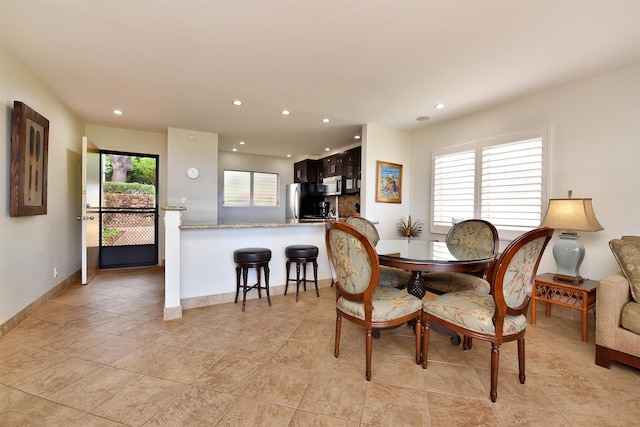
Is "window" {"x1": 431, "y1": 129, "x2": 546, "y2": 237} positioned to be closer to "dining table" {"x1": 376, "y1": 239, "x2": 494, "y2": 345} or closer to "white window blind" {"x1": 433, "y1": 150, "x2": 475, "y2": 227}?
"white window blind" {"x1": 433, "y1": 150, "x2": 475, "y2": 227}

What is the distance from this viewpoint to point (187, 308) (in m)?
3.01

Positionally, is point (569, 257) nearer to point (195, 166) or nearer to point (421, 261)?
point (421, 261)

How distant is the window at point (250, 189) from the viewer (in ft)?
22.0

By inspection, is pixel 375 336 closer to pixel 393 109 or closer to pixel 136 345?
pixel 136 345

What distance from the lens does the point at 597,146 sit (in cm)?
267

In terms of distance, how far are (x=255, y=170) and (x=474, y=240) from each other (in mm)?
5553

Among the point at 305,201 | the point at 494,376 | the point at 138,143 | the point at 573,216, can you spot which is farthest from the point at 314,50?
the point at 305,201

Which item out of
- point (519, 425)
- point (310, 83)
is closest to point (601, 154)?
point (519, 425)

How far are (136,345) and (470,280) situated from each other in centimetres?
297

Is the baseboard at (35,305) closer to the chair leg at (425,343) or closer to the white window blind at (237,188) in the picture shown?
the white window blind at (237,188)

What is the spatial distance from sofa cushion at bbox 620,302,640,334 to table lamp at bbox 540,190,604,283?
680mm

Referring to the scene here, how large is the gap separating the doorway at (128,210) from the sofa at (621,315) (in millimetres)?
6196

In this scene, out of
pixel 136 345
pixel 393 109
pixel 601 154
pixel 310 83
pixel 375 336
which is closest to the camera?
pixel 136 345

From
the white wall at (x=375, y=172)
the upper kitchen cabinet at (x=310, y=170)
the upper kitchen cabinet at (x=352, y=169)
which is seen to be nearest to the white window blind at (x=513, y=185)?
the white wall at (x=375, y=172)
